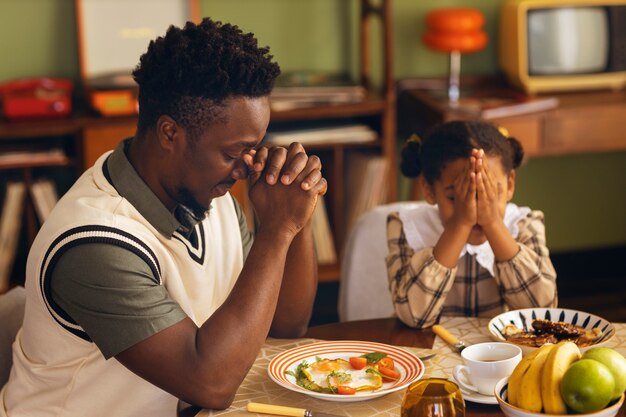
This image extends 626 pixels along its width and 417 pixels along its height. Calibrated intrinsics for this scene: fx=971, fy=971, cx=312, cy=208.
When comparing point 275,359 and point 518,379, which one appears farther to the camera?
point 275,359

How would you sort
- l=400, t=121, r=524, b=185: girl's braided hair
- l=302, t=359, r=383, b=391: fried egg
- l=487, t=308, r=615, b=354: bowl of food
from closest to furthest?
l=302, t=359, r=383, b=391: fried egg < l=487, t=308, r=615, b=354: bowl of food < l=400, t=121, r=524, b=185: girl's braided hair

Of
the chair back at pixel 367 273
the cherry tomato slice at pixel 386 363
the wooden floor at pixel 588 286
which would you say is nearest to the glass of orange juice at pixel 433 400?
the cherry tomato slice at pixel 386 363

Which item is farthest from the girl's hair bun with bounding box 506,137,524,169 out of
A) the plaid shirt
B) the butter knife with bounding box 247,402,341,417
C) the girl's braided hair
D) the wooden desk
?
the wooden desk

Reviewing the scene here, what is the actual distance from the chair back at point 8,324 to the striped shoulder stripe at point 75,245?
0.25 meters

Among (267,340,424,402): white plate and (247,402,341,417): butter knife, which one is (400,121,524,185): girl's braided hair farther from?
(247,402,341,417): butter knife

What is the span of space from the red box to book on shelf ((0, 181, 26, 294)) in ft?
0.79

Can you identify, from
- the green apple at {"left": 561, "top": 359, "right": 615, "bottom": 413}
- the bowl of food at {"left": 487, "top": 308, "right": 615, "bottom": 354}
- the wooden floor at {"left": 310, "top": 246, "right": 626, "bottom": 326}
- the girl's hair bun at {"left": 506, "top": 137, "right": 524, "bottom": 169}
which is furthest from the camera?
the wooden floor at {"left": 310, "top": 246, "right": 626, "bottom": 326}

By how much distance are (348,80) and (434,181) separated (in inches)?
66.0

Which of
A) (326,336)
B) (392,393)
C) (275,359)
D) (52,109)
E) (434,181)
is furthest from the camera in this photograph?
(52,109)

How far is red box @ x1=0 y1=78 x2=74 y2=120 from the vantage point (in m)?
3.25

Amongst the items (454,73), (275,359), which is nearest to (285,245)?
(275,359)

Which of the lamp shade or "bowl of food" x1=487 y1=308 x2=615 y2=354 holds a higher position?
the lamp shade

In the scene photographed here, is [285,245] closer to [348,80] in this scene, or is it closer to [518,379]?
[518,379]

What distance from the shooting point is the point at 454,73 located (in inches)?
146
